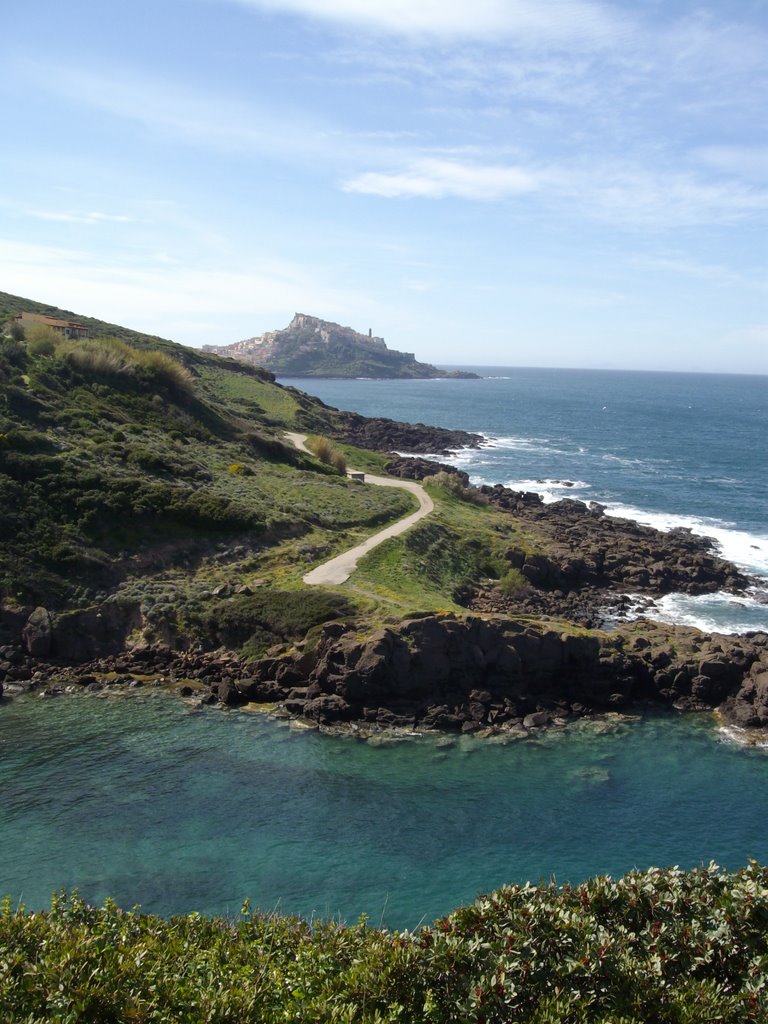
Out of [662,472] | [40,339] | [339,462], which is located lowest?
[662,472]

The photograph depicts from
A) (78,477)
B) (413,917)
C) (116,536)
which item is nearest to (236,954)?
(413,917)

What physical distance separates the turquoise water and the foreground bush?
362 inches

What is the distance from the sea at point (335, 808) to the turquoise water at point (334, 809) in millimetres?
79

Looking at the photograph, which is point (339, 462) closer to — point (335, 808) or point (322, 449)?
point (322, 449)

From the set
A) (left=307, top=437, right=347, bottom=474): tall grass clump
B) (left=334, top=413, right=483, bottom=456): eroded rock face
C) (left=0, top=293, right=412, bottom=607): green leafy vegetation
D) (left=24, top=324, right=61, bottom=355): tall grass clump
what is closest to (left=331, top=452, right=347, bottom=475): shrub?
(left=307, top=437, right=347, bottom=474): tall grass clump

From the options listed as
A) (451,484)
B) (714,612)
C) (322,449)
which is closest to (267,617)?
(714,612)

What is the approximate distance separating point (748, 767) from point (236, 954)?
2740cm

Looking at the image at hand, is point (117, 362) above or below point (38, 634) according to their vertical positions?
above

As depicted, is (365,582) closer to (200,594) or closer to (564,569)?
(200,594)

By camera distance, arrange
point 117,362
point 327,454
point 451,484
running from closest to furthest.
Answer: point 117,362 < point 451,484 < point 327,454

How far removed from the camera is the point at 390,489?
7806 cm

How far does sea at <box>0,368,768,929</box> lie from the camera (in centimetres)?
2708

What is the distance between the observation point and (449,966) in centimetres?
1514

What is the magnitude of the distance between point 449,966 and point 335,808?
1724 centimetres
